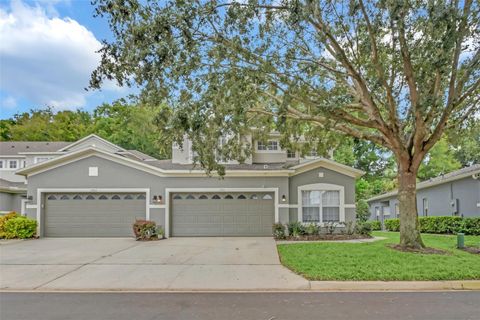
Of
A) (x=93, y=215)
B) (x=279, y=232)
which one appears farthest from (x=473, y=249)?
(x=93, y=215)

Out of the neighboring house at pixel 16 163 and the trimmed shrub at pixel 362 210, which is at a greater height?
the neighboring house at pixel 16 163

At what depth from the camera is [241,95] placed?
458 inches

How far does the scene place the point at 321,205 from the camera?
59.0ft

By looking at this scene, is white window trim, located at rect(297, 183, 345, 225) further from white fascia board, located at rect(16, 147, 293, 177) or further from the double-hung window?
white fascia board, located at rect(16, 147, 293, 177)

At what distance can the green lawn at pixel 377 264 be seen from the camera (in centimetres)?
840

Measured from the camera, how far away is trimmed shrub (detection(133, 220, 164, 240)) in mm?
16453

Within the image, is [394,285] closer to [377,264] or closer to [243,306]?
[377,264]

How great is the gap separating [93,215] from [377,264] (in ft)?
43.8

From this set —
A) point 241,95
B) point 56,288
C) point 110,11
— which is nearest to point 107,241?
point 56,288

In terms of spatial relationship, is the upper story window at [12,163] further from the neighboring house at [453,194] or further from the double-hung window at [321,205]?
the neighboring house at [453,194]

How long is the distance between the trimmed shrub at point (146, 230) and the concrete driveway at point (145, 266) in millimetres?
849

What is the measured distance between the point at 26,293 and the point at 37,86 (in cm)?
1586

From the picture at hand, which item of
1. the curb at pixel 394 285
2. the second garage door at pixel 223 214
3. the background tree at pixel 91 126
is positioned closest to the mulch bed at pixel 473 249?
the curb at pixel 394 285

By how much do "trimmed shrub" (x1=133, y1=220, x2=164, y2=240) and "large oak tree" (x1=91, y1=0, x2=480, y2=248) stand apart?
5263mm
